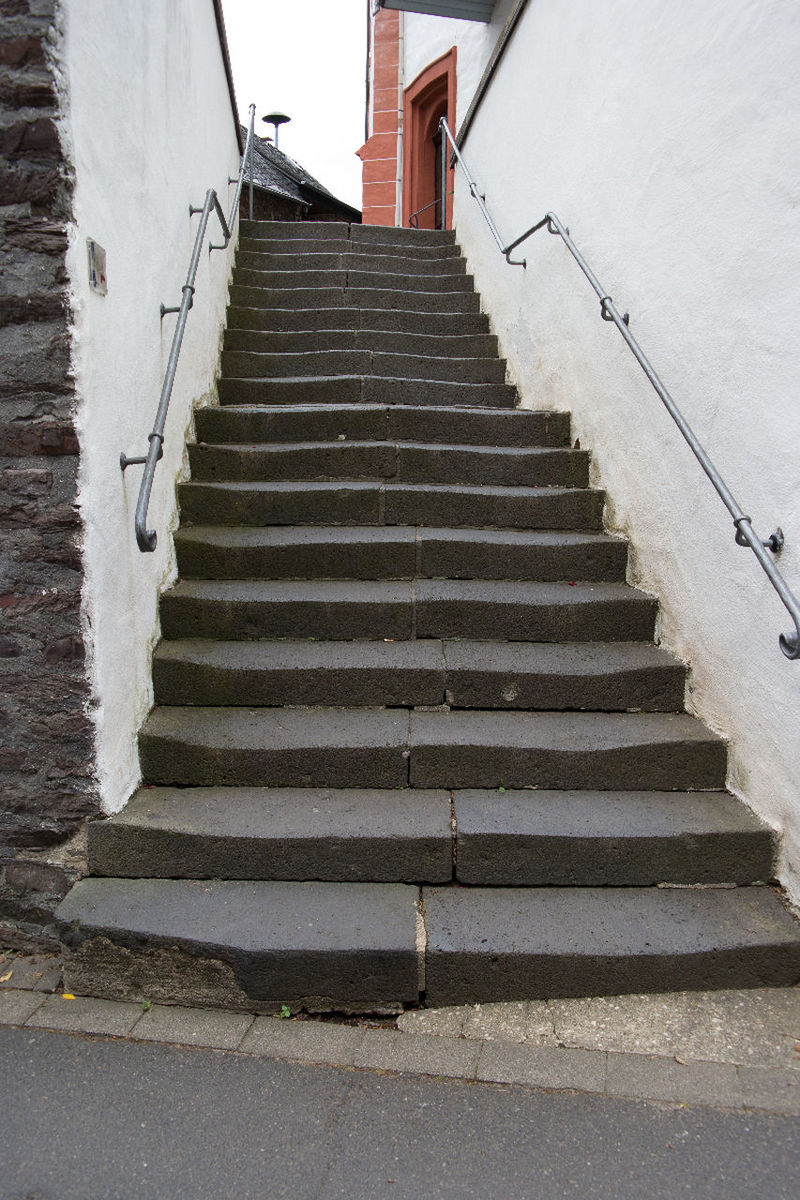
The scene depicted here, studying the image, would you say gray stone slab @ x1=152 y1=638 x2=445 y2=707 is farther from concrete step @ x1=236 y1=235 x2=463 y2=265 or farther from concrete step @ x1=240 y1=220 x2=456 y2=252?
concrete step @ x1=240 y1=220 x2=456 y2=252

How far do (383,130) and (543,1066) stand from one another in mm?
12314

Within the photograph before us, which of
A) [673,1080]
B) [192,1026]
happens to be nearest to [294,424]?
[192,1026]

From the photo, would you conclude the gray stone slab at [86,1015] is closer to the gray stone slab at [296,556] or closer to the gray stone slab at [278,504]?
the gray stone slab at [296,556]

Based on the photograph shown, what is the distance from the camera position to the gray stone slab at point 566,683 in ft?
10.2

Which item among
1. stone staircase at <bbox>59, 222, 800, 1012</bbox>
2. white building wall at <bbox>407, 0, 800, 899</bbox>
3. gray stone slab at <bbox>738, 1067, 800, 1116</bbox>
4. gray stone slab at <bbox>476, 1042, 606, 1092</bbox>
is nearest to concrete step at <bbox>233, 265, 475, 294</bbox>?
white building wall at <bbox>407, 0, 800, 899</bbox>

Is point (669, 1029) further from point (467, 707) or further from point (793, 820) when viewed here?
point (467, 707)

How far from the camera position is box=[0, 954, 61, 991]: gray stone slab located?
2449mm

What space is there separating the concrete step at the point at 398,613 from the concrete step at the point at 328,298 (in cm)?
294

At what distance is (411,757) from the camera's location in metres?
2.82

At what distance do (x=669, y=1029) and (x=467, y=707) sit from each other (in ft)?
4.16

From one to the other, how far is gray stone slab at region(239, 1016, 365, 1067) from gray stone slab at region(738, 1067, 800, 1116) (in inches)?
39.2

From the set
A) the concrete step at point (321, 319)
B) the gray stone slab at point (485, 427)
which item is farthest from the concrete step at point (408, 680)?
the concrete step at point (321, 319)

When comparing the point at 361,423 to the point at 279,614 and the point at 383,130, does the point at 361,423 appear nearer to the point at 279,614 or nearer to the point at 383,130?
the point at 279,614

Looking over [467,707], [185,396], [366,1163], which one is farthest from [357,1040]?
[185,396]
